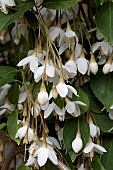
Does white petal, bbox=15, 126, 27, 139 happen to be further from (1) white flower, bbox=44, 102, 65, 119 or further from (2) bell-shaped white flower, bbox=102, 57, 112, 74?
(2) bell-shaped white flower, bbox=102, 57, 112, 74

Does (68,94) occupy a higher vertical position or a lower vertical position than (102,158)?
higher

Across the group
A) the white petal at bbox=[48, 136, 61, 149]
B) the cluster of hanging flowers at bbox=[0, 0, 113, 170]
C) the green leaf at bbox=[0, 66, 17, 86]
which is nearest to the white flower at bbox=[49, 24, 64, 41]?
the cluster of hanging flowers at bbox=[0, 0, 113, 170]

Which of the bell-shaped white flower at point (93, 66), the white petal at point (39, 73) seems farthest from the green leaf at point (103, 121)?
the white petal at point (39, 73)

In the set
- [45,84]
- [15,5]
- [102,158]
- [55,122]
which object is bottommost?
[102,158]

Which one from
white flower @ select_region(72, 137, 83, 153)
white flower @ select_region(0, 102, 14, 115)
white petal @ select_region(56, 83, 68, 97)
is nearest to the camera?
white petal @ select_region(56, 83, 68, 97)

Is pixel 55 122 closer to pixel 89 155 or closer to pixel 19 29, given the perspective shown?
pixel 89 155

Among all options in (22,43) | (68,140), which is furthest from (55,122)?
(22,43)
